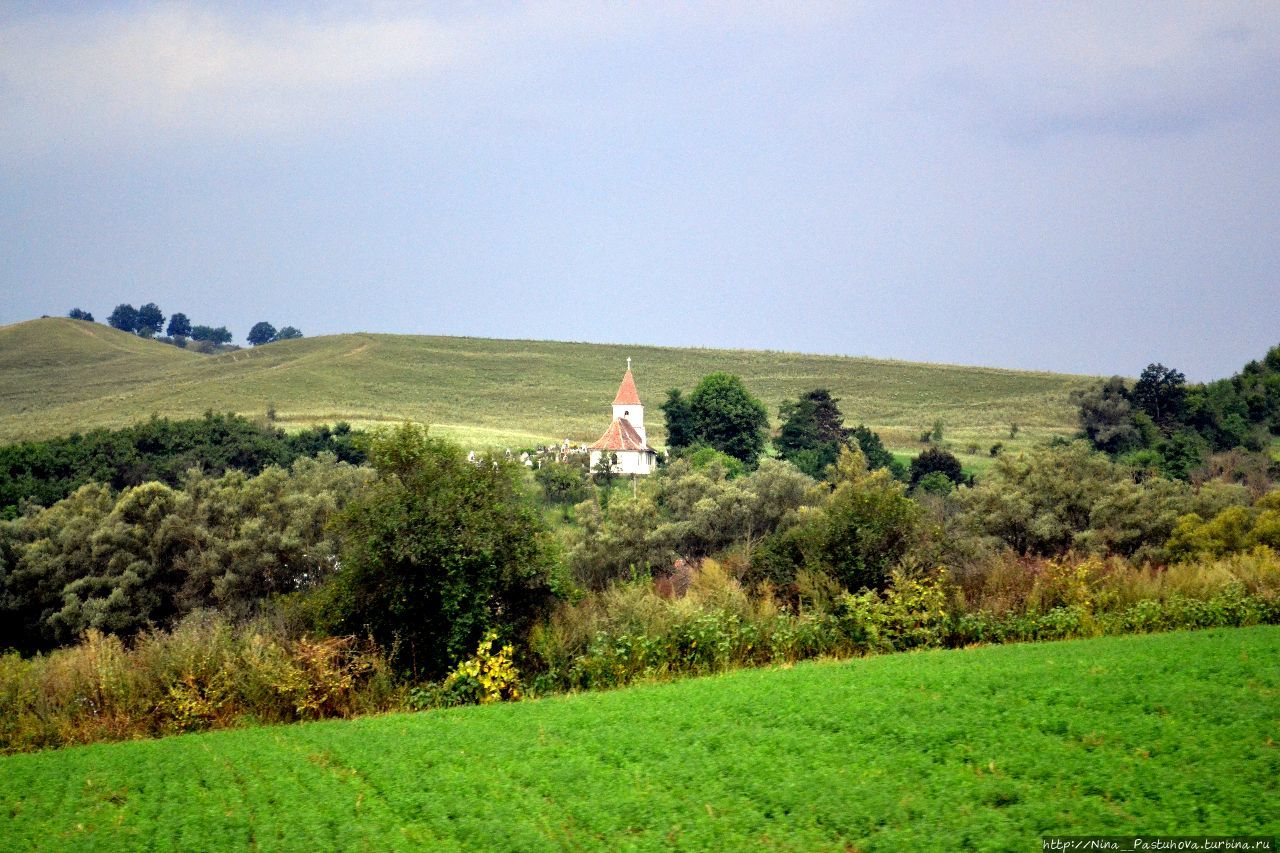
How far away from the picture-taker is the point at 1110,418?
88.4 metres

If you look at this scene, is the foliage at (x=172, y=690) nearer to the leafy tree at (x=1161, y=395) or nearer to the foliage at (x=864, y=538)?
the foliage at (x=864, y=538)

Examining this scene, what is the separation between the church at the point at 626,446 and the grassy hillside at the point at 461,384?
8.45 meters

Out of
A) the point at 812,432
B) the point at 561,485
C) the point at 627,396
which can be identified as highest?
the point at 627,396

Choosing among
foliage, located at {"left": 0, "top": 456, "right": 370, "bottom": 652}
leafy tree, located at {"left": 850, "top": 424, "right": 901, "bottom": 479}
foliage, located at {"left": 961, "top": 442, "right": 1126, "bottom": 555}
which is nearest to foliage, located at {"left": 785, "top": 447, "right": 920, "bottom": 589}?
foliage, located at {"left": 961, "top": 442, "right": 1126, "bottom": 555}

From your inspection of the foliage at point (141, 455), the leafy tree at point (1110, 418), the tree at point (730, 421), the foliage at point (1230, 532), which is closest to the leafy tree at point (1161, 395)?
the leafy tree at point (1110, 418)

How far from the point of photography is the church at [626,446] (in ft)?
262

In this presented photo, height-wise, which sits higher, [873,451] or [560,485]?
[873,451]

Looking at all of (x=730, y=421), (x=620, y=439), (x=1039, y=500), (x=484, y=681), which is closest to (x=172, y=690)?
(x=484, y=681)

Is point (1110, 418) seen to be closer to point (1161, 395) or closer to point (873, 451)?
point (1161, 395)

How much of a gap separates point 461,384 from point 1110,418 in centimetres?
6911

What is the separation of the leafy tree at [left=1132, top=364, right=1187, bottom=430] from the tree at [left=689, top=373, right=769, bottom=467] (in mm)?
32135

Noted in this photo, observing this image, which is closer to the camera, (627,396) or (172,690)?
(172,690)

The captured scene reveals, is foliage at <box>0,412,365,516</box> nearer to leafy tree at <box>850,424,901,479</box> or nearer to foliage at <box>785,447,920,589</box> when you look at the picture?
foliage at <box>785,447,920,589</box>

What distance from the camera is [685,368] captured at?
13250cm
